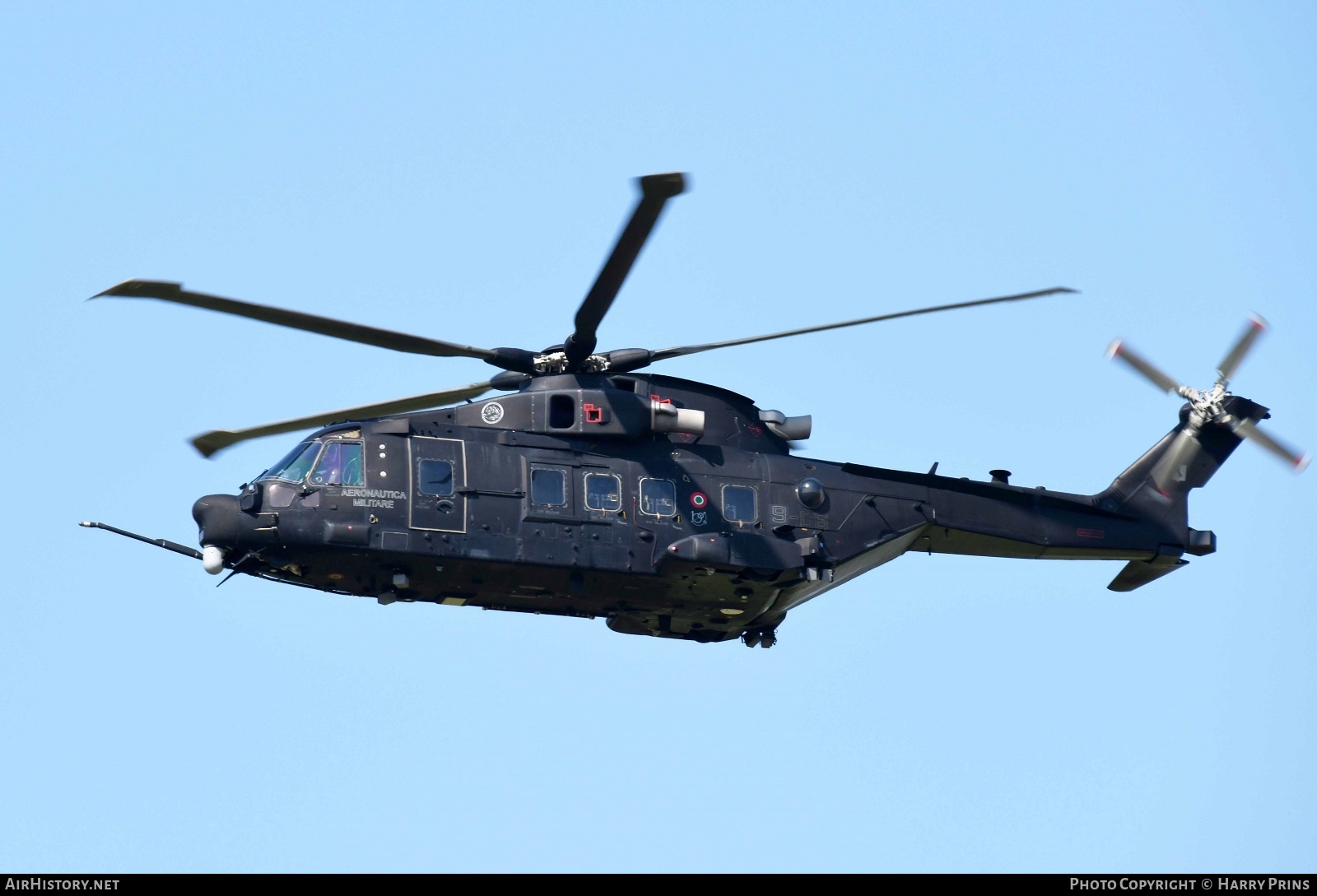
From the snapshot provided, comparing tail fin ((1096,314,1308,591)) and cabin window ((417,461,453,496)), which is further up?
tail fin ((1096,314,1308,591))

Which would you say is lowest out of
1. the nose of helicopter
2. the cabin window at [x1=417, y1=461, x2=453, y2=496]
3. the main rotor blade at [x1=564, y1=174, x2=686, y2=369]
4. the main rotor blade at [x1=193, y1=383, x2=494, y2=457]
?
the nose of helicopter

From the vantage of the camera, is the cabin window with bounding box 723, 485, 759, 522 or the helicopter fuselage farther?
the cabin window with bounding box 723, 485, 759, 522

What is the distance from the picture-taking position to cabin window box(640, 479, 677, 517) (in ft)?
103

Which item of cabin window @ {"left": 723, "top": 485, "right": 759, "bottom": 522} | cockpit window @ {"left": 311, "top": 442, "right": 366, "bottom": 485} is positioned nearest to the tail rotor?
cabin window @ {"left": 723, "top": 485, "right": 759, "bottom": 522}

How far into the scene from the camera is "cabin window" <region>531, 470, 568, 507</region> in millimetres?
30828

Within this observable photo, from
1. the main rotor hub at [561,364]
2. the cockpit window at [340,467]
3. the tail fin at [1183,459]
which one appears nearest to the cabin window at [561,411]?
the main rotor hub at [561,364]

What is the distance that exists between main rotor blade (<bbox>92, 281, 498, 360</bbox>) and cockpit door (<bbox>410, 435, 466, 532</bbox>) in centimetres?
150

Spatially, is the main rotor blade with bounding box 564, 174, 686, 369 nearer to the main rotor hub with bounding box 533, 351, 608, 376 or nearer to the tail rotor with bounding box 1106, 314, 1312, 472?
the main rotor hub with bounding box 533, 351, 608, 376

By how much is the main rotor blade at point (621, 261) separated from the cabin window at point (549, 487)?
7.00 ft

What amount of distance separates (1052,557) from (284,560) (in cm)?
1436

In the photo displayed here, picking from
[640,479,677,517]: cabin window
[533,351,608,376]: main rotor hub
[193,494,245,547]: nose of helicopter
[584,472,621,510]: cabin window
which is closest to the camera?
[193,494,245,547]: nose of helicopter

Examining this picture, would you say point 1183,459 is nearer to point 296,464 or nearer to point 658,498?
point 658,498

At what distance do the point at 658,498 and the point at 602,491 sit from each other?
98cm

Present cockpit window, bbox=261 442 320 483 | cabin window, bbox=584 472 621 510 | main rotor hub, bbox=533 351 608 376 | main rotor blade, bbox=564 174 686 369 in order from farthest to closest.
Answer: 1. main rotor hub, bbox=533 351 608 376
2. cabin window, bbox=584 472 621 510
3. cockpit window, bbox=261 442 320 483
4. main rotor blade, bbox=564 174 686 369
